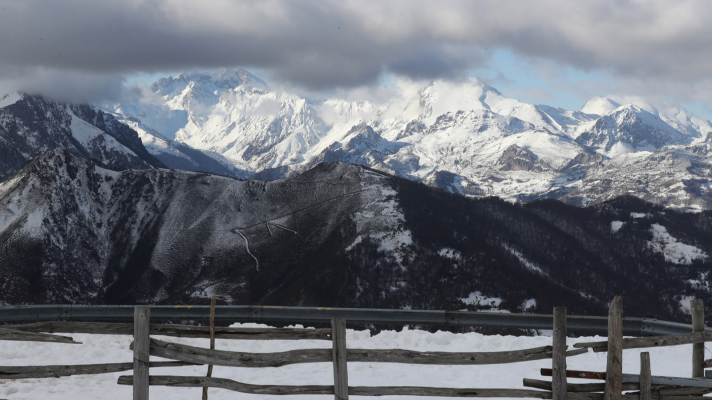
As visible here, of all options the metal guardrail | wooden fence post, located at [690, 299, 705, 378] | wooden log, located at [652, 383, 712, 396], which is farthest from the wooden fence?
the metal guardrail

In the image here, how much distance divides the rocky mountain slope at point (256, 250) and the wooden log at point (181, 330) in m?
136

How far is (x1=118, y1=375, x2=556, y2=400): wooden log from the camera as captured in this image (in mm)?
12164

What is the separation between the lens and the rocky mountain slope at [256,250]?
158m

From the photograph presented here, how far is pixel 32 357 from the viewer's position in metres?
19.8

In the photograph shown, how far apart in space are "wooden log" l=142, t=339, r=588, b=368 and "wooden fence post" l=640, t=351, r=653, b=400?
1.63 metres

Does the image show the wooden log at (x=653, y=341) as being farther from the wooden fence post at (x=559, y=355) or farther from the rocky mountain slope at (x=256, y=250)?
the rocky mountain slope at (x=256, y=250)

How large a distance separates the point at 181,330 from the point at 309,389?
2.92 metres

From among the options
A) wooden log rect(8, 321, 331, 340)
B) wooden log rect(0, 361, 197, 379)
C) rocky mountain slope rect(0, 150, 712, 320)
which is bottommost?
wooden log rect(0, 361, 197, 379)

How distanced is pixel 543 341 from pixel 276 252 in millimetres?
150516

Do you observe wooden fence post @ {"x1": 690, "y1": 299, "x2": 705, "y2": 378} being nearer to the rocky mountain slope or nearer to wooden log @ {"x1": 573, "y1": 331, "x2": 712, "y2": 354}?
wooden log @ {"x1": 573, "y1": 331, "x2": 712, "y2": 354}

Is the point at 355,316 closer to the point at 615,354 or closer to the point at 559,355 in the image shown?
the point at 559,355

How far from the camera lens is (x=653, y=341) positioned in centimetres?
1355

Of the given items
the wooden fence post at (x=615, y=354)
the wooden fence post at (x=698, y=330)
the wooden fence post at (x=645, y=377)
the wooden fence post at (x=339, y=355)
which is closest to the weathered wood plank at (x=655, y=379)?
the wooden fence post at (x=645, y=377)

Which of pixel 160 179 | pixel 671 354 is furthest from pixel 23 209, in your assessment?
pixel 671 354
